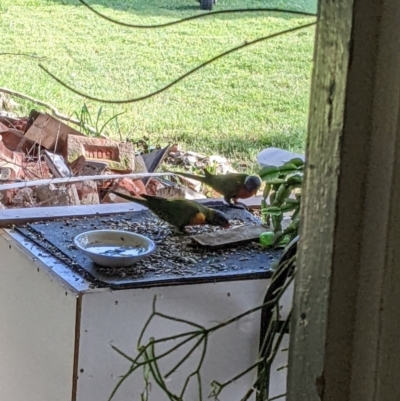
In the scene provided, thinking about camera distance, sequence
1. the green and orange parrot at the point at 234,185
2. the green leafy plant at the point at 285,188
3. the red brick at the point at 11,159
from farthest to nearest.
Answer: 1. the red brick at the point at 11,159
2. the green and orange parrot at the point at 234,185
3. the green leafy plant at the point at 285,188

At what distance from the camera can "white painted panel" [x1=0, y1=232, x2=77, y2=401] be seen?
974 mm

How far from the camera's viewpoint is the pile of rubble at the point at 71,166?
190 centimetres

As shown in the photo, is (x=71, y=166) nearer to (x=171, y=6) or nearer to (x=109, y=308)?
(x=171, y=6)

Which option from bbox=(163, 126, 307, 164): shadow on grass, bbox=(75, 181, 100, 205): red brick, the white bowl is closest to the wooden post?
the white bowl

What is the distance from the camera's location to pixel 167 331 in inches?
38.5

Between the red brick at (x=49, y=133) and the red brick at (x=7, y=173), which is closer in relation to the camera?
the red brick at (x=7, y=173)

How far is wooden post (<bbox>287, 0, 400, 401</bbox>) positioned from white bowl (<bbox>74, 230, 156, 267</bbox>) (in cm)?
59

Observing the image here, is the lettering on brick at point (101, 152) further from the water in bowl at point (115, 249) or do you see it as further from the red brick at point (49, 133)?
the water in bowl at point (115, 249)

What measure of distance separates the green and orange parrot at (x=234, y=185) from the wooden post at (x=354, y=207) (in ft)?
2.85

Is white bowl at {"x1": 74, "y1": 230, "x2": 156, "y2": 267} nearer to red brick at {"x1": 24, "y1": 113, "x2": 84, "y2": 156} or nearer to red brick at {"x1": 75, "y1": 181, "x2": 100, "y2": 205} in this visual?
red brick at {"x1": 75, "y1": 181, "x2": 100, "y2": 205}

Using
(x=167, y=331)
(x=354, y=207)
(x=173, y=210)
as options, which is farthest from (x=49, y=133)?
(x=354, y=207)

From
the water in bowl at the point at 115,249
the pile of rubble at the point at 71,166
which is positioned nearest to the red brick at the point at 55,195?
the pile of rubble at the point at 71,166

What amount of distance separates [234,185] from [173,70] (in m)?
3.02

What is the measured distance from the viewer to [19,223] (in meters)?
1.19
